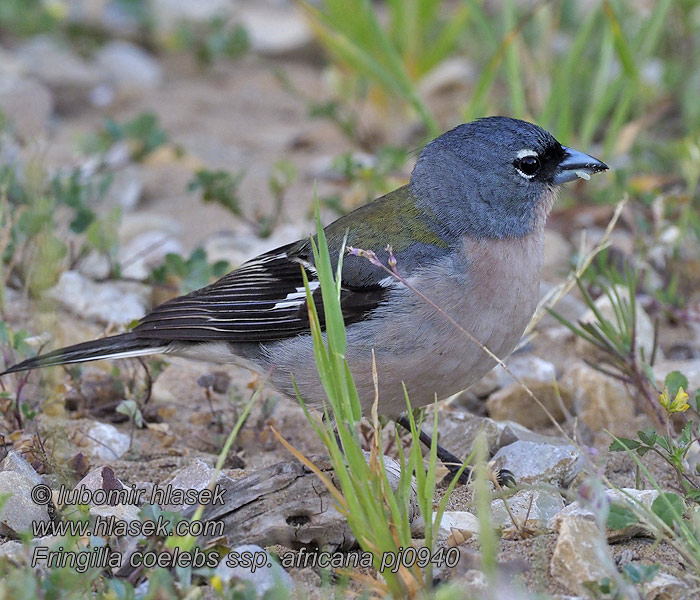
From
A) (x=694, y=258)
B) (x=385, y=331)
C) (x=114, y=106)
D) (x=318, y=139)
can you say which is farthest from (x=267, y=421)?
(x=114, y=106)

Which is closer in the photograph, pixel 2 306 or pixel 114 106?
pixel 2 306

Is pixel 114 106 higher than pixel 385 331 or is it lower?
lower

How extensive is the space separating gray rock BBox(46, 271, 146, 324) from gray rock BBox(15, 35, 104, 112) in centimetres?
315

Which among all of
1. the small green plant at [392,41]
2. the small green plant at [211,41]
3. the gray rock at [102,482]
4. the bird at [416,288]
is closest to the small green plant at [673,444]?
the bird at [416,288]

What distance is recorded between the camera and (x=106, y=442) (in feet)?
12.6

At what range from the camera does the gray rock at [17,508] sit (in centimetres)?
298

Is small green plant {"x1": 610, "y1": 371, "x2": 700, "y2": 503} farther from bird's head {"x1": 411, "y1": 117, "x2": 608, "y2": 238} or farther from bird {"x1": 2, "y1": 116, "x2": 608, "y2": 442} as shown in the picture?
bird's head {"x1": 411, "y1": 117, "x2": 608, "y2": 238}

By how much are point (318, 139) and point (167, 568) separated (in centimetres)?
508

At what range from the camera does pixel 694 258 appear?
207 inches

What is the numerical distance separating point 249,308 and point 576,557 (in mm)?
1804

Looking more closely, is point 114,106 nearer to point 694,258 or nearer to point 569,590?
point 694,258

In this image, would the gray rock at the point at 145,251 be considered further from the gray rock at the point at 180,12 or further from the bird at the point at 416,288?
the gray rock at the point at 180,12

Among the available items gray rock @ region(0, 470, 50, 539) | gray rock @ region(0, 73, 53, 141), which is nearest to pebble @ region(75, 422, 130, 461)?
gray rock @ region(0, 470, 50, 539)

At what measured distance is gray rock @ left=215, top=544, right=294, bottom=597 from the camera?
261 cm
